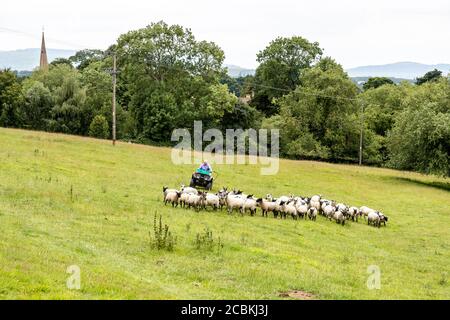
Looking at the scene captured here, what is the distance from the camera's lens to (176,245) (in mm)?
18109

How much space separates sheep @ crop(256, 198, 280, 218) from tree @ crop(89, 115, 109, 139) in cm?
5524

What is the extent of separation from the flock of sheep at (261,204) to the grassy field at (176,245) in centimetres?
75

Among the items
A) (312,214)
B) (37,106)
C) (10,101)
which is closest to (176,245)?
(312,214)

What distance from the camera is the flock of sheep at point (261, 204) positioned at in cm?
2689

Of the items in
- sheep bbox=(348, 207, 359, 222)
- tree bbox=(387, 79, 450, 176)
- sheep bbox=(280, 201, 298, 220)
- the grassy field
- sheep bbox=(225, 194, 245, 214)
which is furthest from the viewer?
tree bbox=(387, 79, 450, 176)

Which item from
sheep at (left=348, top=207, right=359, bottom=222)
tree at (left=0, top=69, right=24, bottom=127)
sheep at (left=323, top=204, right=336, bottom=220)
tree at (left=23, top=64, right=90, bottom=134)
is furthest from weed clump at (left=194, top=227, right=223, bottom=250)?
tree at (left=0, top=69, right=24, bottom=127)

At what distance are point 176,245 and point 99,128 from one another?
64.5 meters

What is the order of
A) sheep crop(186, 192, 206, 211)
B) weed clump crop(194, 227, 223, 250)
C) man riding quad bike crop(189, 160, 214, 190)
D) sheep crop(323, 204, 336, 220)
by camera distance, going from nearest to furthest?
weed clump crop(194, 227, 223, 250)
sheep crop(186, 192, 206, 211)
sheep crop(323, 204, 336, 220)
man riding quad bike crop(189, 160, 214, 190)

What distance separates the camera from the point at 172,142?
7650 centimetres

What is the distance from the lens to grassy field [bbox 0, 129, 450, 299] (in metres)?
13.3

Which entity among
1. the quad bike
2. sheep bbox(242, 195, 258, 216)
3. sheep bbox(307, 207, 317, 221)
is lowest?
sheep bbox(307, 207, 317, 221)

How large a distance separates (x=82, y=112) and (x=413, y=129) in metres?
49.3

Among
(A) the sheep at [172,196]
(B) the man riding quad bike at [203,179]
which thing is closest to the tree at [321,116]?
(B) the man riding quad bike at [203,179]

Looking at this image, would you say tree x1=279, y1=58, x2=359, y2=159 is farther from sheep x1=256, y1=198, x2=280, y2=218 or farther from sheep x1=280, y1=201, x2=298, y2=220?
sheep x1=256, y1=198, x2=280, y2=218
